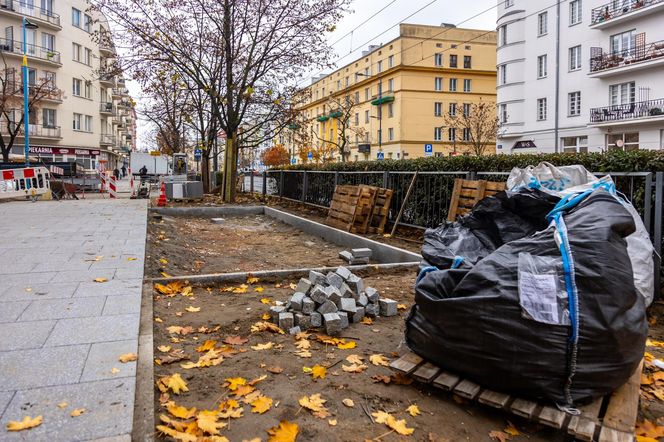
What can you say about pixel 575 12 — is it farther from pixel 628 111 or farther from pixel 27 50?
pixel 27 50

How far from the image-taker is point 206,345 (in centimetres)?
380

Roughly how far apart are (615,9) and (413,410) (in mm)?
34945

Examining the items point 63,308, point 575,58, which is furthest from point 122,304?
point 575,58

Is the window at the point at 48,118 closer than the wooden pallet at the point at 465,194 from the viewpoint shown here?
No

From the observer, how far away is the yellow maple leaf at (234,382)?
10.1 ft

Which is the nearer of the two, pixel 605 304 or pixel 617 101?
pixel 605 304

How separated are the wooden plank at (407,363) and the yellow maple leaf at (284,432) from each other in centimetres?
83

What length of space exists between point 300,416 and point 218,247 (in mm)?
6953

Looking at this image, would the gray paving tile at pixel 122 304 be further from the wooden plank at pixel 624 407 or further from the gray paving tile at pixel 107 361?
the wooden plank at pixel 624 407

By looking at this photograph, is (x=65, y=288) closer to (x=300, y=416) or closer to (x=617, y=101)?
(x=300, y=416)

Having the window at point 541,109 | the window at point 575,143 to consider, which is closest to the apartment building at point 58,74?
the window at point 541,109

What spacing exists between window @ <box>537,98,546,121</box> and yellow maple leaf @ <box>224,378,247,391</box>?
121ft

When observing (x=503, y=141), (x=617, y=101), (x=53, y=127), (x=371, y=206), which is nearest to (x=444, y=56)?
(x=503, y=141)

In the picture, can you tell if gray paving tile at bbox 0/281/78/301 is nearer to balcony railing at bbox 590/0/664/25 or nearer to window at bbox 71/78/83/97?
balcony railing at bbox 590/0/664/25
